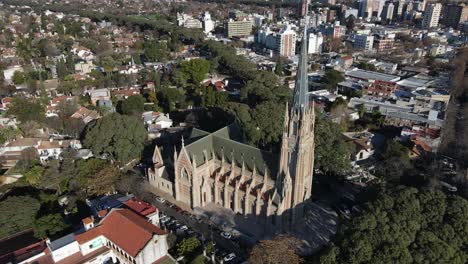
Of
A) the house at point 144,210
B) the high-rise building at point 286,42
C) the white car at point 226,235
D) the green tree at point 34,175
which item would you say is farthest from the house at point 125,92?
the high-rise building at point 286,42

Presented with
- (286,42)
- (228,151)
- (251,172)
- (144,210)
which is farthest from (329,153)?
(286,42)

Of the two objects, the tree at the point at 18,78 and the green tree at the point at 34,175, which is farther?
the tree at the point at 18,78

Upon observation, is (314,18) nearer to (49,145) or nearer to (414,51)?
(414,51)

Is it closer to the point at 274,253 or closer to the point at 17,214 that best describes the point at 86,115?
the point at 17,214

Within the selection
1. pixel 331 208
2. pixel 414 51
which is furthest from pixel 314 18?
pixel 331 208

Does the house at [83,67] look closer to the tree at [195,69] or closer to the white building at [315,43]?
the tree at [195,69]

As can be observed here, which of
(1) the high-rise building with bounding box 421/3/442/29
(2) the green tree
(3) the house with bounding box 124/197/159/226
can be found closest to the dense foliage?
(3) the house with bounding box 124/197/159/226
